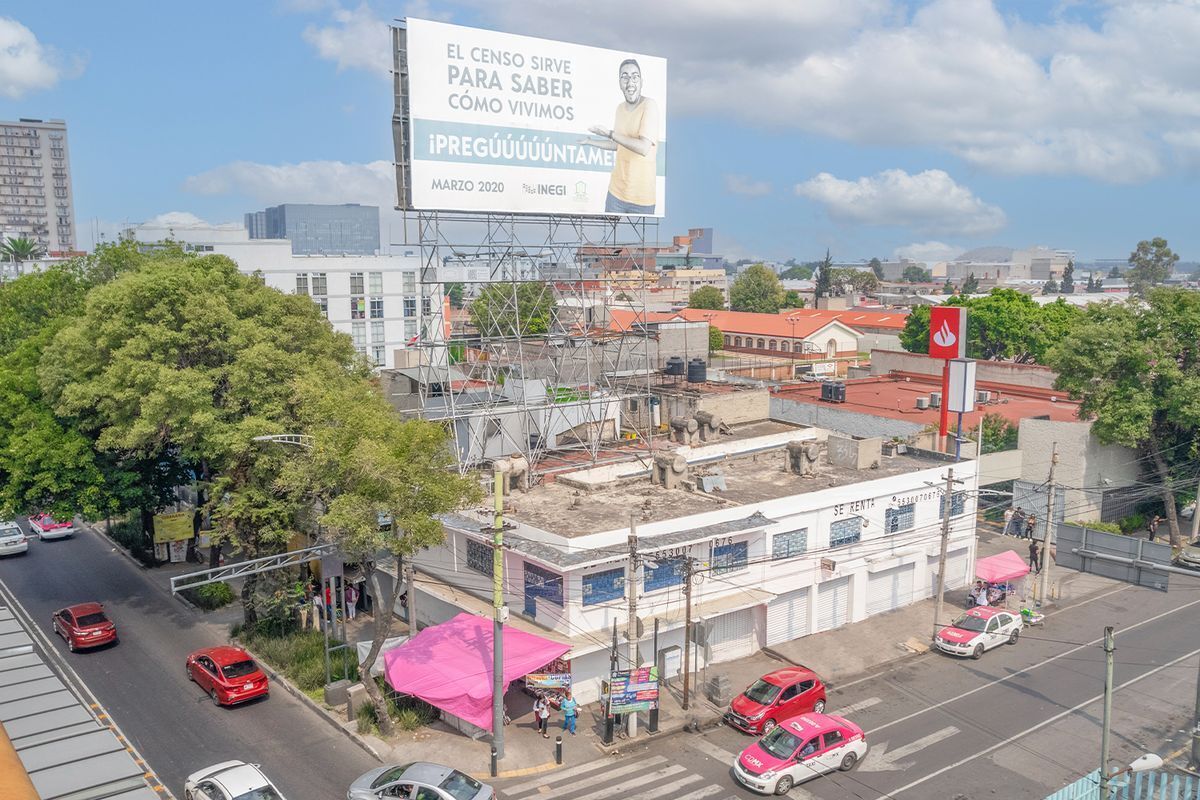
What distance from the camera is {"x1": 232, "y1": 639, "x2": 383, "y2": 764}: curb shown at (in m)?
23.6

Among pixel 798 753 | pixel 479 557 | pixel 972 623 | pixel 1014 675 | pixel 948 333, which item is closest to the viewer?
pixel 798 753

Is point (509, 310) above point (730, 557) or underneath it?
above

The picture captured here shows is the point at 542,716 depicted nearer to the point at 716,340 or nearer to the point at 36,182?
the point at 716,340

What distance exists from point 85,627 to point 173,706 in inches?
246

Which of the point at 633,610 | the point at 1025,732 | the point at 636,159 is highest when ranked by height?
the point at 636,159

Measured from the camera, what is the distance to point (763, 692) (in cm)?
2541

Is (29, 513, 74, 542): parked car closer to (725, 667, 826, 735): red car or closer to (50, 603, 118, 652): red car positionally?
(50, 603, 118, 652): red car

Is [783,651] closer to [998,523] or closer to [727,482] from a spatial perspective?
[727,482]

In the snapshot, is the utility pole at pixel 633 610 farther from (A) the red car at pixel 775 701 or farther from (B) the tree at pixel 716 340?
(B) the tree at pixel 716 340

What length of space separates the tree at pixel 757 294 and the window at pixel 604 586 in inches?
4851

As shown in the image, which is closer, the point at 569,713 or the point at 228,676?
the point at 569,713

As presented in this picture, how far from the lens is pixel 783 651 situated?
1192 inches

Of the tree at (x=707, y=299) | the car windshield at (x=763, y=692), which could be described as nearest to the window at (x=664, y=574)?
the car windshield at (x=763, y=692)

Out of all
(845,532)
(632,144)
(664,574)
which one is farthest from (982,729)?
(632,144)
